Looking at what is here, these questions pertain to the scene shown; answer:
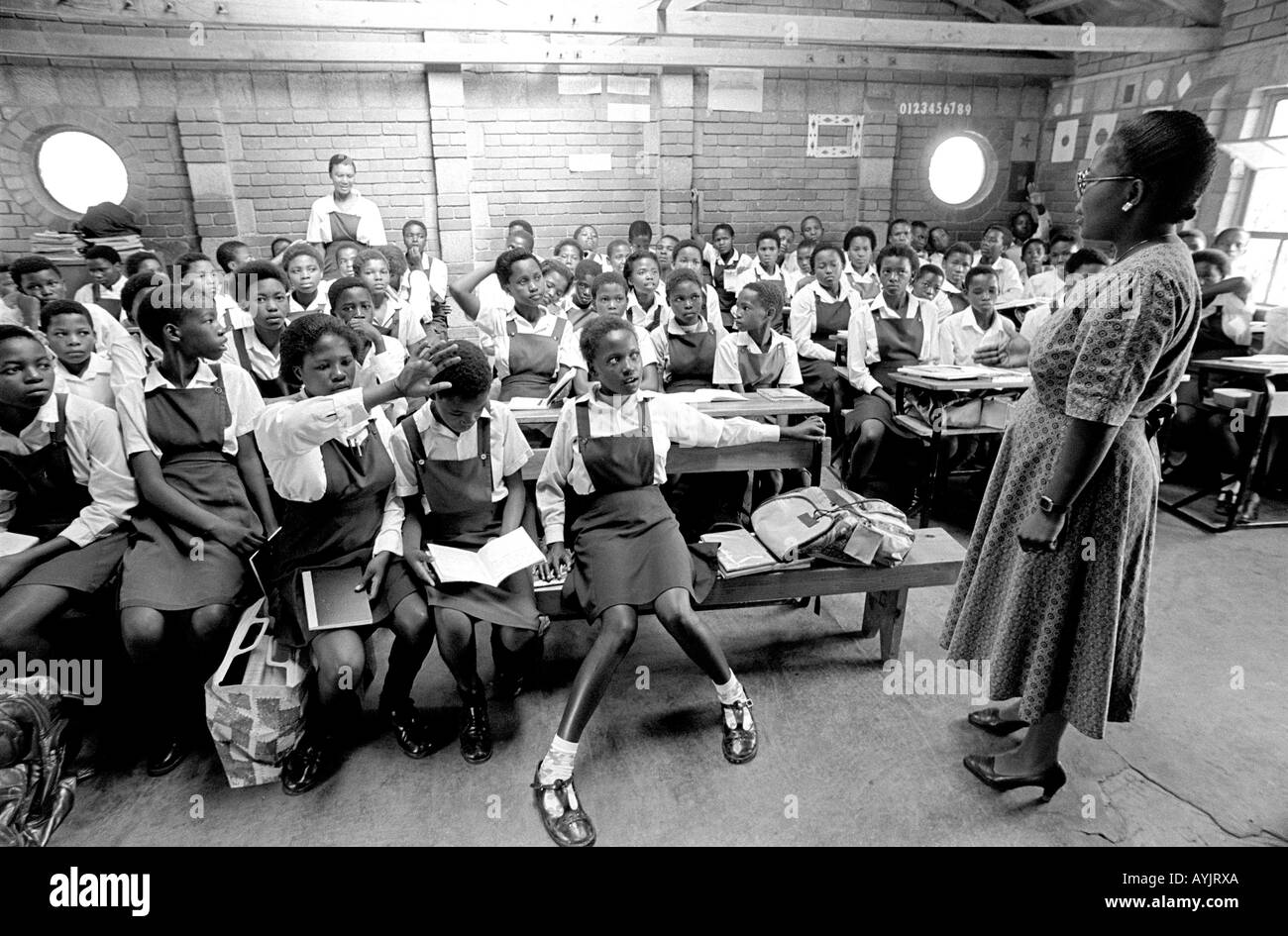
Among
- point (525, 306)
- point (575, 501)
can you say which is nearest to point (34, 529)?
point (575, 501)

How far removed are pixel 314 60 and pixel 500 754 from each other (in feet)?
21.9

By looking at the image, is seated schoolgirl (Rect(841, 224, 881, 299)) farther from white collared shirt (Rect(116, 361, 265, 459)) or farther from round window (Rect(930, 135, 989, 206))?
white collared shirt (Rect(116, 361, 265, 459))

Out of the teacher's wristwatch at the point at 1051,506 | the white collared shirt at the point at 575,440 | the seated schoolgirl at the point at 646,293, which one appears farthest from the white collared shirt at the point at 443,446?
the seated schoolgirl at the point at 646,293

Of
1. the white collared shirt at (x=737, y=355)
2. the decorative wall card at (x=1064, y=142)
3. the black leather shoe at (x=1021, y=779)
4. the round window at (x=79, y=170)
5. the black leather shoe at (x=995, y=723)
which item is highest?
the decorative wall card at (x=1064, y=142)

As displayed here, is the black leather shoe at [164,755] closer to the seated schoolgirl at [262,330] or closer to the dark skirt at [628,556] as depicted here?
the dark skirt at [628,556]

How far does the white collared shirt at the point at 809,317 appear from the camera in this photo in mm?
4680

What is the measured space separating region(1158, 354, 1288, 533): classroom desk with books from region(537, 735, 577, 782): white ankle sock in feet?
12.4

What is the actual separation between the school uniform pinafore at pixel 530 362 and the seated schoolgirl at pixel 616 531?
4.77ft

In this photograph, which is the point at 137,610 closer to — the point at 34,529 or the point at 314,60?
the point at 34,529

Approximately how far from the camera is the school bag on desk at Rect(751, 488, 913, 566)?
245cm

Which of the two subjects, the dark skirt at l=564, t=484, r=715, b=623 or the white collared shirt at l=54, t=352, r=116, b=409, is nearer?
the dark skirt at l=564, t=484, r=715, b=623

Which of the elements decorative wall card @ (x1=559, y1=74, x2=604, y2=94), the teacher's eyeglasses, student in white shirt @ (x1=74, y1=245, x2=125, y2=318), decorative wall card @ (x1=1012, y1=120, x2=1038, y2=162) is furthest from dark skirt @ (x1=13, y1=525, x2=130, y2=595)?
decorative wall card @ (x1=1012, y1=120, x2=1038, y2=162)

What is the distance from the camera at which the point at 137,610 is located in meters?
2.11

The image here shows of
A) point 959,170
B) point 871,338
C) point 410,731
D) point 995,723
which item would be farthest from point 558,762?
point 959,170
